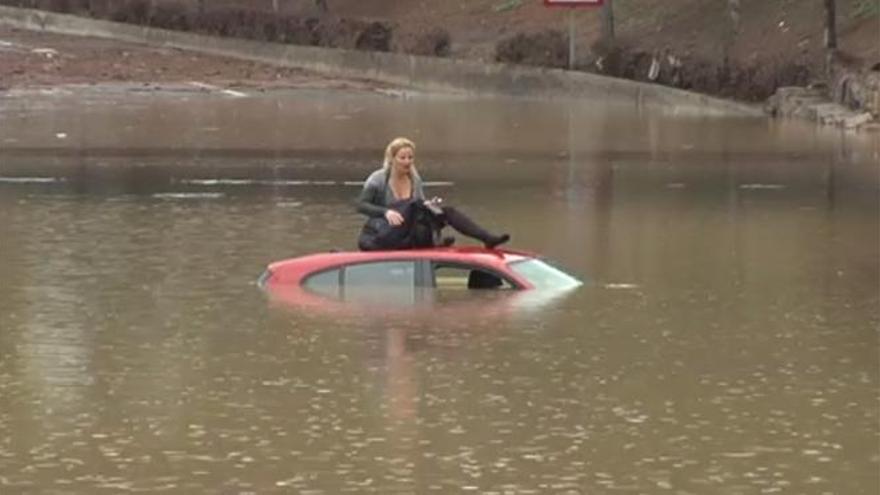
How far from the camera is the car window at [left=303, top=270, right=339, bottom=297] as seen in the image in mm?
21375

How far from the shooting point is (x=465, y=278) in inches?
843

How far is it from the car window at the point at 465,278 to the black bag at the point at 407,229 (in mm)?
368

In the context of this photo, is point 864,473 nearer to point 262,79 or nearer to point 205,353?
point 205,353

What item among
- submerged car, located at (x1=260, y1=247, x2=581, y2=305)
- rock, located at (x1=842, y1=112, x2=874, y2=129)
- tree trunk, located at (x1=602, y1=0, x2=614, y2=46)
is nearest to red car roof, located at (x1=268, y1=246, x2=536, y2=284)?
submerged car, located at (x1=260, y1=247, x2=581, y2=305)

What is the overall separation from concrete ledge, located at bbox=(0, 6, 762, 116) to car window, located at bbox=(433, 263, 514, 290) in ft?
95.5

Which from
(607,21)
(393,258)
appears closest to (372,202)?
(393,258)

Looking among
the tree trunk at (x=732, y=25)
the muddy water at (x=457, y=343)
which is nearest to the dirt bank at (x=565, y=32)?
the tree trunk at (x=732, y=25)

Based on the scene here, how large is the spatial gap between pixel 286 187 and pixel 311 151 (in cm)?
754

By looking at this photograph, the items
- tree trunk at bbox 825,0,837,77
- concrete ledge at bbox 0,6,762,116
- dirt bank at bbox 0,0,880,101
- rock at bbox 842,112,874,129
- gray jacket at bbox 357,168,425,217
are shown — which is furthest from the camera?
concrete ledge at bbox 0,6,762,116

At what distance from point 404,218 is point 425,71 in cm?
4070

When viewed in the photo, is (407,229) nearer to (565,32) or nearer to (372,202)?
(372,202)

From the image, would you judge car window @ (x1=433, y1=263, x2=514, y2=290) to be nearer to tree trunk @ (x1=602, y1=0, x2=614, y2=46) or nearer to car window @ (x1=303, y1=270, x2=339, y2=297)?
car window @ (x1=303, y1=270, x2=339, y2=297)

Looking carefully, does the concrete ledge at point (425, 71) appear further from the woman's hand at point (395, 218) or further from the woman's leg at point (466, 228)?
the woman's hand at point (395, 218)

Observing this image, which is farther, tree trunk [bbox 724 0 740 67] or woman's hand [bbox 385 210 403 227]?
tree trunk [bbox 724 0 740 67]
